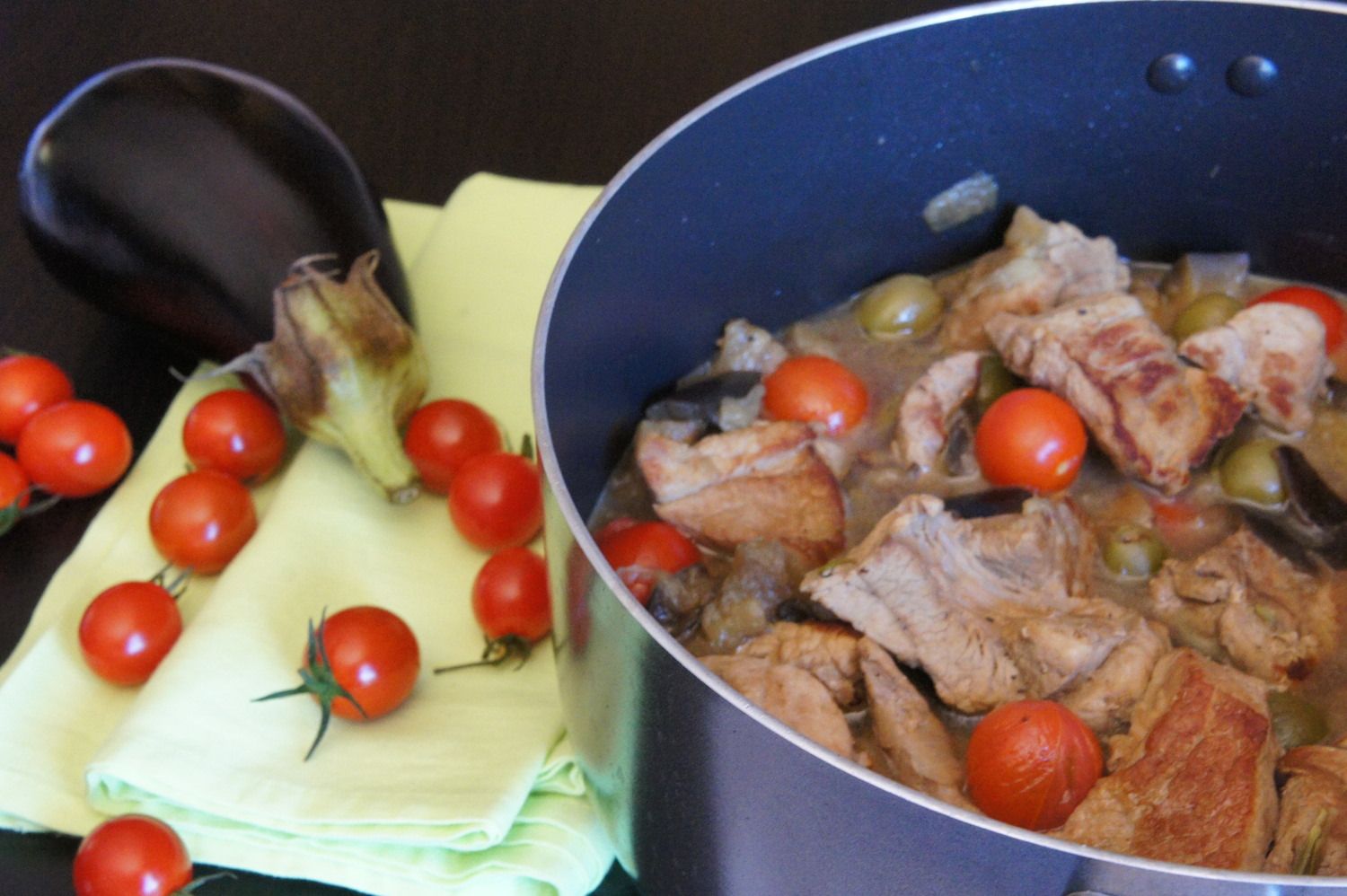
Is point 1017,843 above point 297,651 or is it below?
above

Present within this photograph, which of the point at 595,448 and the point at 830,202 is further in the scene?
the point at 830,202

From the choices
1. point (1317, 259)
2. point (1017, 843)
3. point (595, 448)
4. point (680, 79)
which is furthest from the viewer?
point (680, 79)

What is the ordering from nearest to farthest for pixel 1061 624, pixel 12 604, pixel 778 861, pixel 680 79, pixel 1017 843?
pixel 1017 843
pixel 778 861
pixel 1061 624
pixel 12 604
pixel 680 79

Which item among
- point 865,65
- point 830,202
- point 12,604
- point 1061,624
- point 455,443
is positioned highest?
point 865,65

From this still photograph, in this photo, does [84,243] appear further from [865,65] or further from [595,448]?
[865,65]

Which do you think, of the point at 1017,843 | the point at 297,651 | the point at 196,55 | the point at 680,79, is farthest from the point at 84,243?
the point at 1017,843

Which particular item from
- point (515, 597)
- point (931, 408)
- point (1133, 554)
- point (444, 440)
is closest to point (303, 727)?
point (515, 597)
